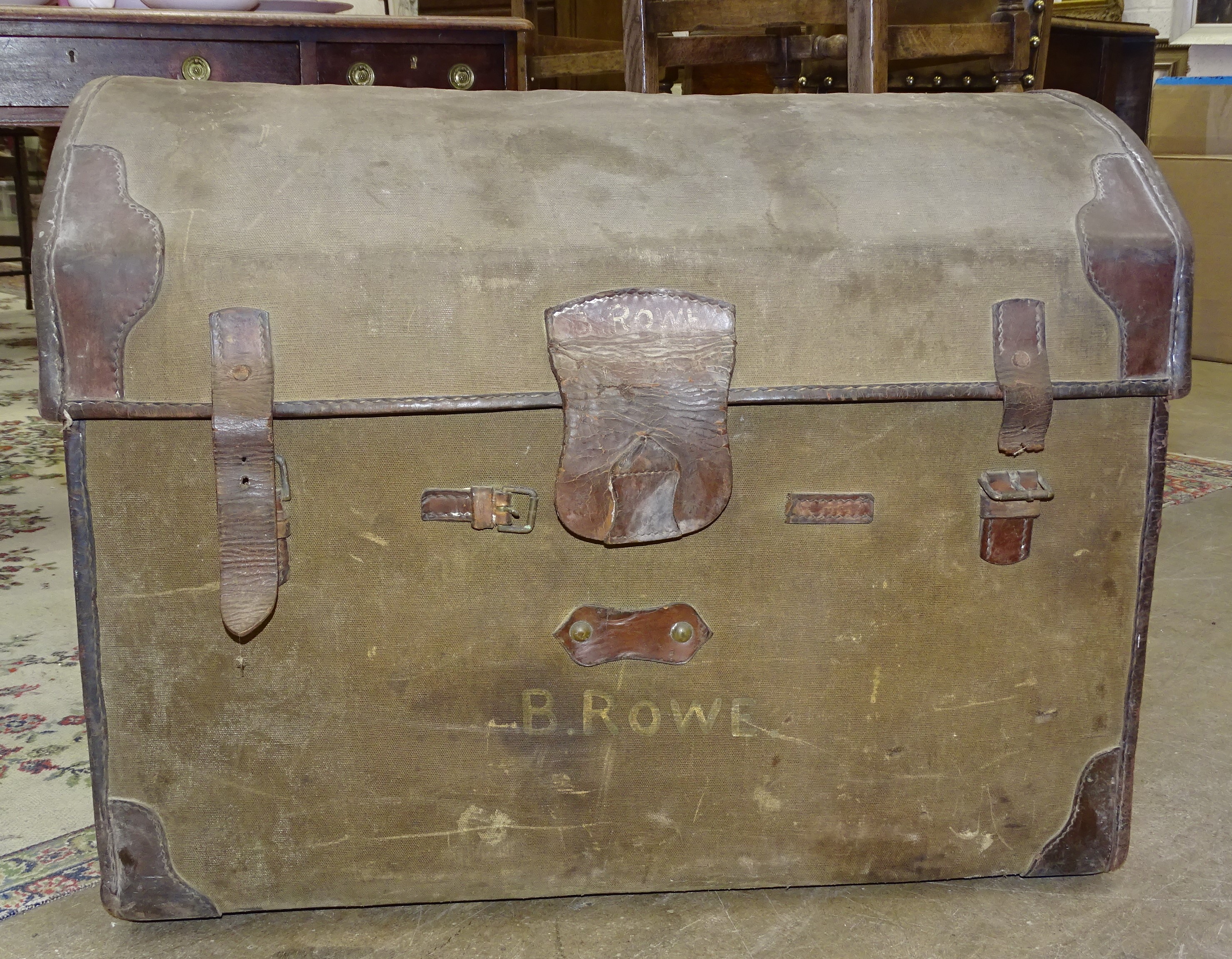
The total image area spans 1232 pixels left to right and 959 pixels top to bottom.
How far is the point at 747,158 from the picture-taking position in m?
1.22

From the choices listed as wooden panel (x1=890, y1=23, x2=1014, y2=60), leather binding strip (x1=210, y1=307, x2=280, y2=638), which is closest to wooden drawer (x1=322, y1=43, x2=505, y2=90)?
wooden panel (x1=890, y1=23, x2=1014, y2=60)

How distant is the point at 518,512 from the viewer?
1.12 m

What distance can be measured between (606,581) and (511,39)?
1.26m

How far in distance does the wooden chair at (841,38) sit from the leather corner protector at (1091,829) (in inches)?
58.8

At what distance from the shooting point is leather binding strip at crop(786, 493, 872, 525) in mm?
1148

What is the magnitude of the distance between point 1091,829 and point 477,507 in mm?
753

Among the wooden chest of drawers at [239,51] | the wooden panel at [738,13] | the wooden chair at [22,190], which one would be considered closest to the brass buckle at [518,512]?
the wooden chest of drawers at [239,51]

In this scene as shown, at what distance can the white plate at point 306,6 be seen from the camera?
204 cm

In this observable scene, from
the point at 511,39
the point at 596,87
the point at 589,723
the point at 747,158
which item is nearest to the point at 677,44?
the point at 511,39

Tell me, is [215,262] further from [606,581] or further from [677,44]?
[677,44]

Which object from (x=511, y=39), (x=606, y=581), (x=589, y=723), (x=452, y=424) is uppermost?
(x=511, y=39)

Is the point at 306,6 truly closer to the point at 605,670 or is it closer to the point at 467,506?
the point at 467,506

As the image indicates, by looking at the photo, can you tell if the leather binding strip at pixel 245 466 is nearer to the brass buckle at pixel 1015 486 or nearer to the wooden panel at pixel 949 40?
the brass buckle at pixel 1015 486

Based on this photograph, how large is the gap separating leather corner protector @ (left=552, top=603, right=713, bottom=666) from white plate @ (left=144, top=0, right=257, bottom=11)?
1.34 meters
